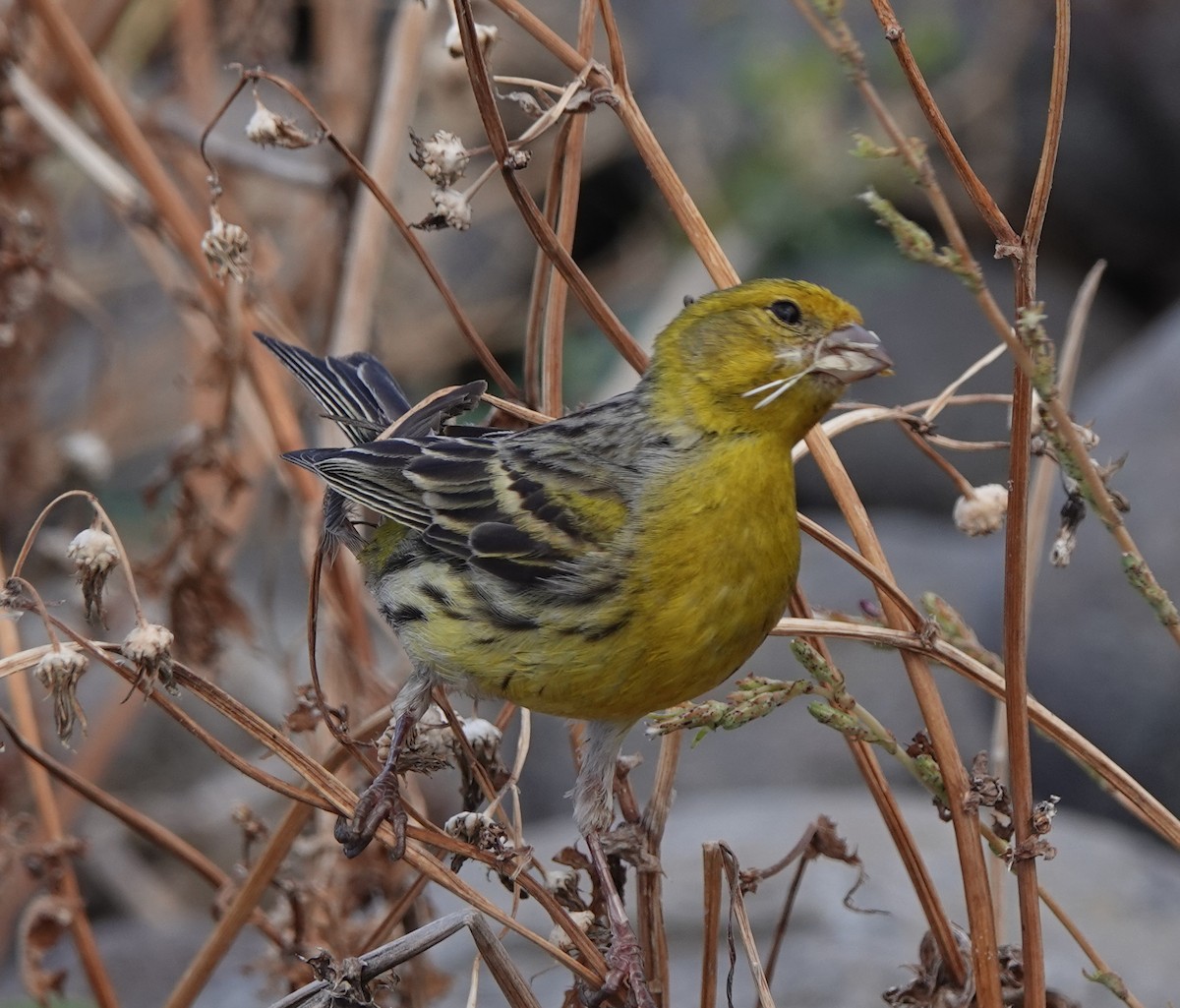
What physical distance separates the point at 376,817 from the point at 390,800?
0.22 ft

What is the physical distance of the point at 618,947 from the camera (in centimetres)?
202

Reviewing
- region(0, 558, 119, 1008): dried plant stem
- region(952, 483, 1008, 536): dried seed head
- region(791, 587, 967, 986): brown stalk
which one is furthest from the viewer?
region(0, 558, 119, 1008): dried plant stem

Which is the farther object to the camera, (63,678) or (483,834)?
(483,834)

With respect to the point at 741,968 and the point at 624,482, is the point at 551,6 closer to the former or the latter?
the point at 741,968

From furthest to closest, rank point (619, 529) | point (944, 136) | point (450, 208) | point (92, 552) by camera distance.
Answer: point (619, 529), point (450, 208), point (92, 552), point (944, 136)

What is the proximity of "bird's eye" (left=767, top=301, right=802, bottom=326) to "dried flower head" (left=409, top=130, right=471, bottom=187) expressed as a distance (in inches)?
22.2

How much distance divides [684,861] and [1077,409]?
3.80 metres

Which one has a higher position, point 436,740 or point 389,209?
point 389,209

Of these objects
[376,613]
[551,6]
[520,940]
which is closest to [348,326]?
[376,613]

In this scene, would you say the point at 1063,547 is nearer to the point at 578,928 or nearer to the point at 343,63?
the point at 578,928

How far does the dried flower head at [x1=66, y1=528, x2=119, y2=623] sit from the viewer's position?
1896 mm

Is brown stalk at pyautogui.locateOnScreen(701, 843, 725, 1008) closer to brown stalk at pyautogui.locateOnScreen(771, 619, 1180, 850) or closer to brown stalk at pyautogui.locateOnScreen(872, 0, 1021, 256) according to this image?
brown stalk at pyautogui.locateOnScreen(771, 619, 1180, 850)

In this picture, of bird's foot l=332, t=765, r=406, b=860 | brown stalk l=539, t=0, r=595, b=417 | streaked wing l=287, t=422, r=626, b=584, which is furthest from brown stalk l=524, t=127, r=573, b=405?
bird's foot l=332, t=765, r=406, b=860

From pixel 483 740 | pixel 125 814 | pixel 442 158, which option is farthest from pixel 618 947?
pixel 442 158
